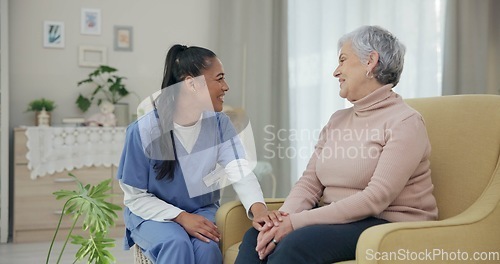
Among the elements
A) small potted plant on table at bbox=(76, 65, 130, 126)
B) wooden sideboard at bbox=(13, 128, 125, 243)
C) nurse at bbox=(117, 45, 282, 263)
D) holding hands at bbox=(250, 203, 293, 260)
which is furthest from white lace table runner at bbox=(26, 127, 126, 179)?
holding hands at bbox=(250, 203, 293, 260)

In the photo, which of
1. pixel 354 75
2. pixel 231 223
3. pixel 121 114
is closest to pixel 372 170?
pixel 354 75

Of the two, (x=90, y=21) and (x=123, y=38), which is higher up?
(x=90, y=21)

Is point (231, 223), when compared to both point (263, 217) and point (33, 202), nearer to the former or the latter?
point (263, 217)

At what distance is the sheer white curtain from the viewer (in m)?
5.11

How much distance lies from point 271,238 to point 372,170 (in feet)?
1.24

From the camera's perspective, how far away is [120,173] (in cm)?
214

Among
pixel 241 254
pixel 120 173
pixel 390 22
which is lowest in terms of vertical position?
pixel 241 254

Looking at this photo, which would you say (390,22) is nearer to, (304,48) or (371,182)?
(304,48)

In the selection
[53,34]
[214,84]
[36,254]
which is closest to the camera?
[214,84]

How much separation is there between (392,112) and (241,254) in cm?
64

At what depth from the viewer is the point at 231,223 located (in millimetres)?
2072

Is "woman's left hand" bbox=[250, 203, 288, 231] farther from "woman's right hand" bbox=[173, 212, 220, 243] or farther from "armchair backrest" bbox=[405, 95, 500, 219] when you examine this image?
"armchair backrest" bbox=[405, 95, 500, 219]

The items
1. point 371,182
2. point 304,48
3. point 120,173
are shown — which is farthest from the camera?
point 304,48

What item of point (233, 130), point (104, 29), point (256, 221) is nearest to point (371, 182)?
point (256, 221)
